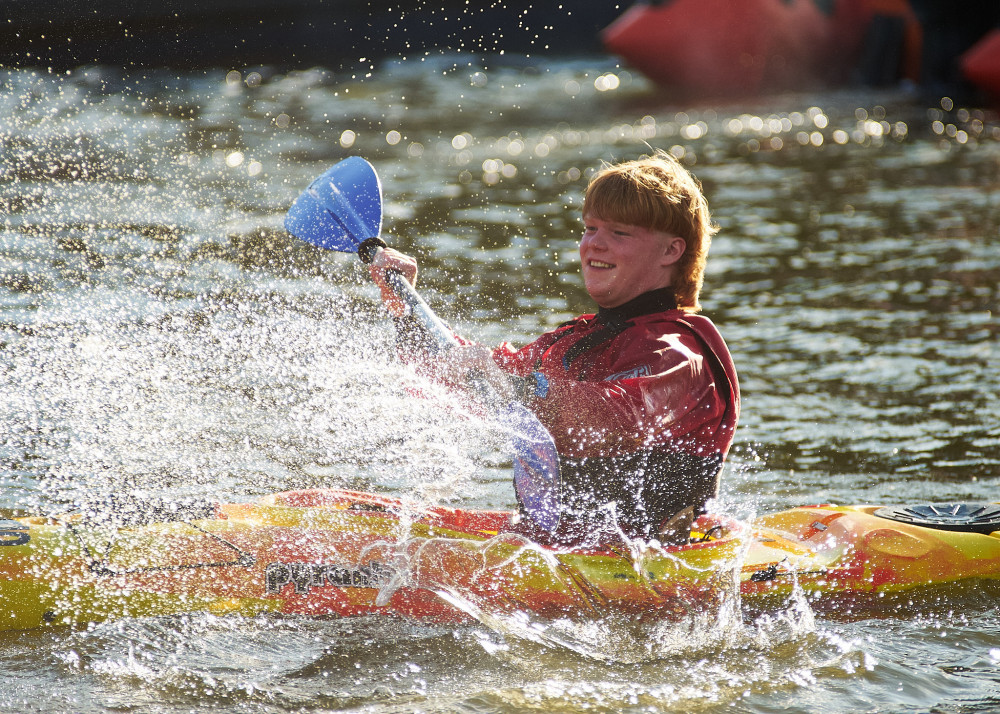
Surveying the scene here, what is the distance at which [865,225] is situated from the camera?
8828mm

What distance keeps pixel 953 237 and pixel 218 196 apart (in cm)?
571

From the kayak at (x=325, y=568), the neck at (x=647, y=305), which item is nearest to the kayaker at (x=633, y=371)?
the neck at (x=647, y=305)

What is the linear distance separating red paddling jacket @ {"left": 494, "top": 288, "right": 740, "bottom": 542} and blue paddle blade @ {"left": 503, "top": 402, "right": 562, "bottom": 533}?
0.11ft

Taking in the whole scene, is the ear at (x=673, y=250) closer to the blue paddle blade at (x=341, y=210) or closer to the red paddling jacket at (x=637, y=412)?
the red paddling jacket at (x=637, y=412)

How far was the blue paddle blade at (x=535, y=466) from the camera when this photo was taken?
A: 3.06 meters

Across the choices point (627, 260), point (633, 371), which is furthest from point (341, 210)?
point (633, 371)

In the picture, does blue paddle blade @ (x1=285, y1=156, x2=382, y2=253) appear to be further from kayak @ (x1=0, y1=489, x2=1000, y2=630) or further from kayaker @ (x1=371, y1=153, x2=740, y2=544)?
kayak @ (x1=0, y1=489, x2=1000, y2=630)

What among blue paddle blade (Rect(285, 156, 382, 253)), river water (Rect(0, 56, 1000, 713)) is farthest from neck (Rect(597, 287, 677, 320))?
blue paddle blade (Rect(285, 156, 382, 253))

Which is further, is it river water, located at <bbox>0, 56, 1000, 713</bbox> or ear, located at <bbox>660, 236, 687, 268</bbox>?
ear, located at <bbox>660, 236, 687, 268</bbox>

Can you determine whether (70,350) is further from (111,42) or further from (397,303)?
(111,42)

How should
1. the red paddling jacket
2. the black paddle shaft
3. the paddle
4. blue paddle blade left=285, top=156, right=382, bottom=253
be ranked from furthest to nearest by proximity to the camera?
blue paddle blade left=285, top=156, right=382, bottom=253 < the black paddle shaft < the paddle < the red paddling jacket

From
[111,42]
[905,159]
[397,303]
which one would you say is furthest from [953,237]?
[111,42]

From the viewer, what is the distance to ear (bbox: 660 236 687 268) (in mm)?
3307

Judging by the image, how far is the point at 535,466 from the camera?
314 centimetres
